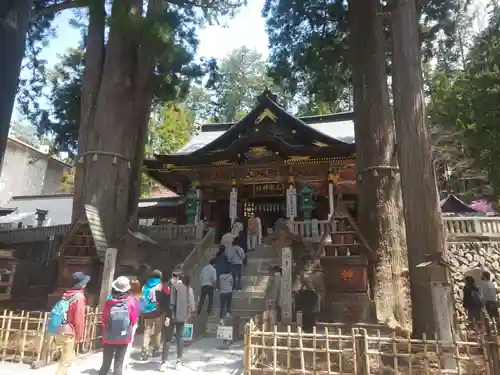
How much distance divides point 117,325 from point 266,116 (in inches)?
529

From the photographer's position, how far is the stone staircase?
28.2 feet

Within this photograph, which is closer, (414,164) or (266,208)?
(414,164)

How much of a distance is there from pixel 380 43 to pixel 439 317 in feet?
26.1

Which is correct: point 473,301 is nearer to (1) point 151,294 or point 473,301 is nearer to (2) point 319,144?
(1) point 151,294

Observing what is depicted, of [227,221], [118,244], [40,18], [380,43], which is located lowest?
[118,244]

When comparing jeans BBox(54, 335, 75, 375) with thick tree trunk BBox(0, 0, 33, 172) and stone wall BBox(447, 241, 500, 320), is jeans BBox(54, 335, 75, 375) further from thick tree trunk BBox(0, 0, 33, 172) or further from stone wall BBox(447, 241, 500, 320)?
stone wall BBox(447, 241, 500, 320)

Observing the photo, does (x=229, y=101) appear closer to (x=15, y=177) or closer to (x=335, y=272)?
(x=15, y=177)

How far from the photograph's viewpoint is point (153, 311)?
251 inches

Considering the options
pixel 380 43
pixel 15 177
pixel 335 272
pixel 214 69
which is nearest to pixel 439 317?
pixel 335 272

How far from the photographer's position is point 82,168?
11664 mm

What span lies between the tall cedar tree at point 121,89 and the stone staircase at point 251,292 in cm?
399

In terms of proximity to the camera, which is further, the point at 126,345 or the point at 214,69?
the point at 214,69

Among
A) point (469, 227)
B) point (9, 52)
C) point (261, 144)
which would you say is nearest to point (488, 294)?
point (469, 227)

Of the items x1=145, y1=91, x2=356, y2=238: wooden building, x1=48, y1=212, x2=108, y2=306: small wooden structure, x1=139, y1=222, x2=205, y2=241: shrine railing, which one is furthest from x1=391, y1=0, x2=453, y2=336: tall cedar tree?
x1=139, y1=222, x2=205, y2=241: shrine railing
